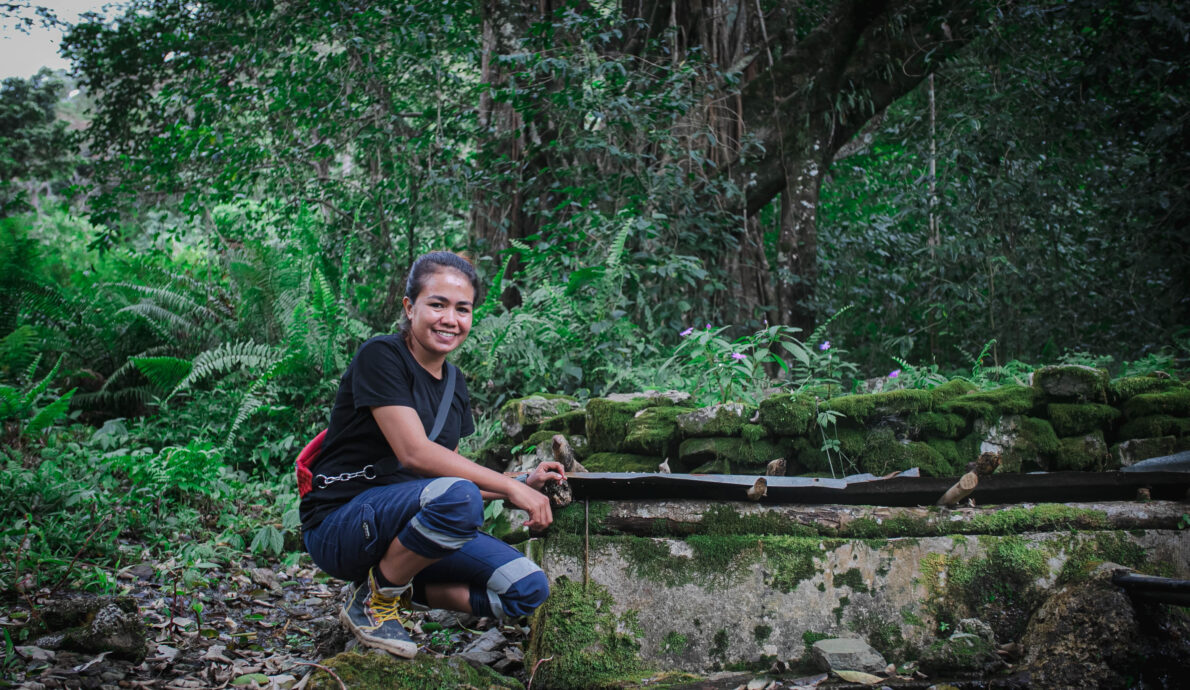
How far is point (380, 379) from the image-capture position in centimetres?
277

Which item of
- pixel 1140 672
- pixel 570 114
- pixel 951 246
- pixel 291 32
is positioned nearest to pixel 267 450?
pixel 570 114

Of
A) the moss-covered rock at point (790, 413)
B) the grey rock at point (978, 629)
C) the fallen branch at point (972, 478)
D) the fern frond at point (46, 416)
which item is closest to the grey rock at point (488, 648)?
the moss-covered rock at point (790, 413)

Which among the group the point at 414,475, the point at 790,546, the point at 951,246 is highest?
the point at 951,246

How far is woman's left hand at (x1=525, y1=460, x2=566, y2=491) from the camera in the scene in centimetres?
305

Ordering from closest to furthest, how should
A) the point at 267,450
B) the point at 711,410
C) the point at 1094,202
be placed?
the point at 711,410
the point at 267,450
the point at 1094,202

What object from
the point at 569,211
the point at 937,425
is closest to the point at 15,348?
the point at 569,211

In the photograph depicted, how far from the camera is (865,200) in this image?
11.3m

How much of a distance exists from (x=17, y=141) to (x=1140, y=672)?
14772mm

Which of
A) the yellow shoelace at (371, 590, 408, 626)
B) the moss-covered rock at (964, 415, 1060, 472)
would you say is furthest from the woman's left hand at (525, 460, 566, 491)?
the moss-covered rock at (964, 415, 1060, 472)

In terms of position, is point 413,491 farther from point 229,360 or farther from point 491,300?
point 229,360

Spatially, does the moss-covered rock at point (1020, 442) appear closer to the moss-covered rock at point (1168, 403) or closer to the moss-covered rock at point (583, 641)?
the moss-covered rock at point (1168, 403)

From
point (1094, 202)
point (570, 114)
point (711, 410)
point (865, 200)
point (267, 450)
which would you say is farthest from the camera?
point (865, 200)

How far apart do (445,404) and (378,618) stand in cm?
78

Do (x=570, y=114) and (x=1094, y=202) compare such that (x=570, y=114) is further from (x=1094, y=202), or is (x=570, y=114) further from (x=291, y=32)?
(x=1094, y=202)
